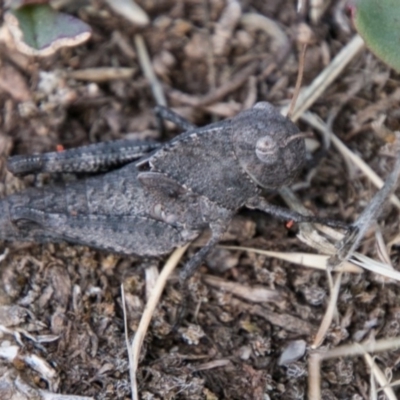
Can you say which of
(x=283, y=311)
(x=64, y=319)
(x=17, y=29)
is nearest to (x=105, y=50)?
(x=17, y=29)

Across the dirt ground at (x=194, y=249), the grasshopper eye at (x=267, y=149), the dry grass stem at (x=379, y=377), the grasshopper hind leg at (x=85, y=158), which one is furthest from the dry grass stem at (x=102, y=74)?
the dry grass stem at (x=379, y=377)

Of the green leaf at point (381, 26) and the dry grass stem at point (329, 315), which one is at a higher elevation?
the green leaf at point (381, 26)

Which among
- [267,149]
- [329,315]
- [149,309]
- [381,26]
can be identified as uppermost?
[381,26]

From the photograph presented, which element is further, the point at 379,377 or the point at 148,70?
the point at 148,70

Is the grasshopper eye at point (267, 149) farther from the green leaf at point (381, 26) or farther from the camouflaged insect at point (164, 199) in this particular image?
the green leaf at point (381, 26)

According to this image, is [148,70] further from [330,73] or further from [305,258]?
A: [305,258]

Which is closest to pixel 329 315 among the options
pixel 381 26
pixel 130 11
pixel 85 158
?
pixel 381 26
